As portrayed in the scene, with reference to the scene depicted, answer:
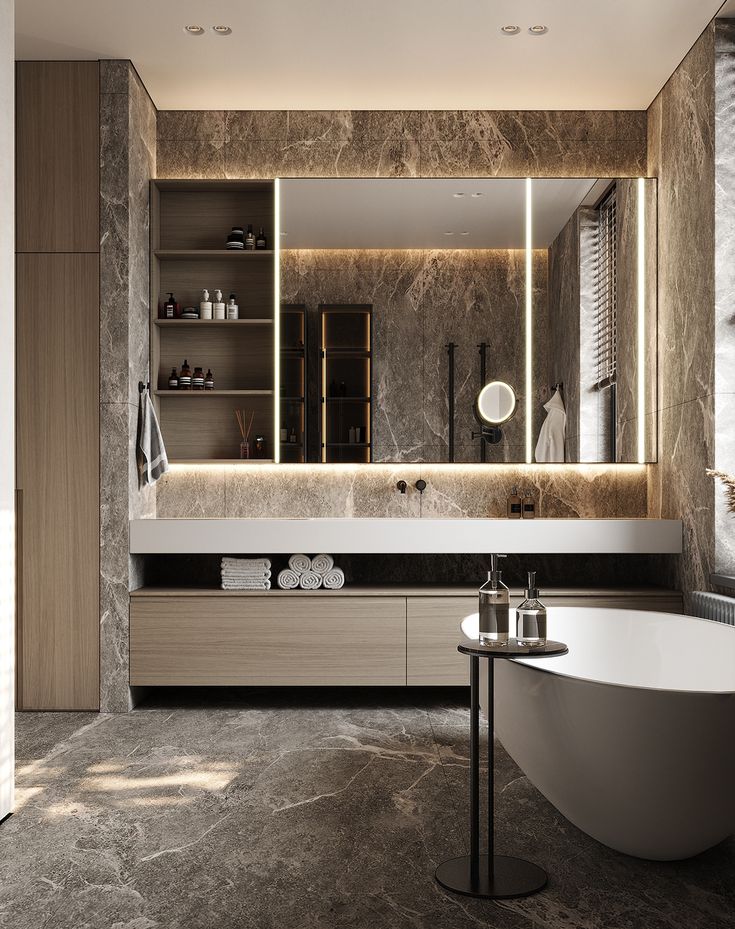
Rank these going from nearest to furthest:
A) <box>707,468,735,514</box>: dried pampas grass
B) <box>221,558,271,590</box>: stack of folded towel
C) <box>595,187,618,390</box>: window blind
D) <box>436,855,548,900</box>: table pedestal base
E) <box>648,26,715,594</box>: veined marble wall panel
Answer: <box>436,855,548,900</box>: table pedestal base < <box>707,468,735,514</box>: dried pampas grass < <box>648,26,715,594</box>: veined marble wall panel < <box>221,558,271,590</box>: stack of folded towel < <box>595,187,618,390</box>: window blind

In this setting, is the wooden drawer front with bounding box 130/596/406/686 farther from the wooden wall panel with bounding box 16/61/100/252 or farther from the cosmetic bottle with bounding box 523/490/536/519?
the wooden wall panel with bounding box 16/61/100/252

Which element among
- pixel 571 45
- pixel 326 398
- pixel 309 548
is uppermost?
pixel 571 45

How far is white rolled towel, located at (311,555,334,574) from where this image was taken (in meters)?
4.16

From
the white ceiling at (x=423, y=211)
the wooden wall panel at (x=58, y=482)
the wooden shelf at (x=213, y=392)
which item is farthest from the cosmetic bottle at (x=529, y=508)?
the wooden wall panel at (x=58, y=482)

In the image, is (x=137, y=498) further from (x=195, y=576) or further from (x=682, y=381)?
(x=682, y=381)

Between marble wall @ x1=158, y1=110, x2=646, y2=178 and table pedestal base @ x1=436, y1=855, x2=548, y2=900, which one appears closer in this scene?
table pedestal base @ x1=436, y1=855, x2=548, y2=900

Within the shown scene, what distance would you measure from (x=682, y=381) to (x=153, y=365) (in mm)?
2635

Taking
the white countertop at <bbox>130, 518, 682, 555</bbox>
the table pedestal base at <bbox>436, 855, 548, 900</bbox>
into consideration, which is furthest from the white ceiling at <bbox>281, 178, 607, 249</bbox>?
the table pedestal base at <bbox>436, 855, 548, 900</bbox>

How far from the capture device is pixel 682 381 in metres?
4.09

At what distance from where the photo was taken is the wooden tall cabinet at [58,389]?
4094 mm

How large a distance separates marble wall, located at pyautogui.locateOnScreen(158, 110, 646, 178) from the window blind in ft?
1.12

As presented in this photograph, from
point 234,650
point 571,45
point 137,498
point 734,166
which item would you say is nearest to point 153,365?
point 137,498

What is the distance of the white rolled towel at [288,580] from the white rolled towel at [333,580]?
5.3 inches

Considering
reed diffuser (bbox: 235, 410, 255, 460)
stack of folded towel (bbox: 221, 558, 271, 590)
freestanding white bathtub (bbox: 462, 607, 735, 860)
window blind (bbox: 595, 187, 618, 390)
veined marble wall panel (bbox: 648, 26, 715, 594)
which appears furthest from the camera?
reed diffuser (bbox: 235, 410, 255, 460)
